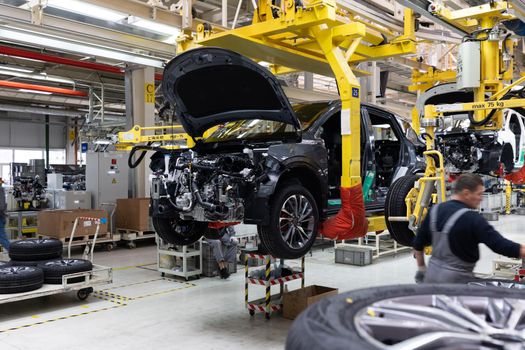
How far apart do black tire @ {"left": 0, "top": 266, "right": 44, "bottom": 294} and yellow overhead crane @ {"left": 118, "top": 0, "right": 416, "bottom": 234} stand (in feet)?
10.8

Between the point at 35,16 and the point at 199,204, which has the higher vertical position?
the point at 35,16

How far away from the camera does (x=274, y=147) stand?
4.52 m

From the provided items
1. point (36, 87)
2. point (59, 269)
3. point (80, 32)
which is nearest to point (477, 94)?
point (80, 32)

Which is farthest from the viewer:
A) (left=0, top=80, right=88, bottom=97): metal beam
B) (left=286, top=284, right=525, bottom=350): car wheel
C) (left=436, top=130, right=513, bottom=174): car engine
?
(left=0, top=80, right=88, bottom=97): metal beam

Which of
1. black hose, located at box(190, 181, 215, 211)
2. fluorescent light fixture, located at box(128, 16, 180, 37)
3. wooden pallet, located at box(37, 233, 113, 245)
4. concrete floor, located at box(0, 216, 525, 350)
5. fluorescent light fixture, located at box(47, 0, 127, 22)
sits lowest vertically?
concrete floor, located at box(0, 216, 525, 350)

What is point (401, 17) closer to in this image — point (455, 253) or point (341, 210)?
point (341, 210)

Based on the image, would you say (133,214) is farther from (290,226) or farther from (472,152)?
(290,226)

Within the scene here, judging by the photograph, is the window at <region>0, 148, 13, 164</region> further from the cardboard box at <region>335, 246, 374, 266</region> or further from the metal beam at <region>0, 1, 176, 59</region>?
the cardboard box at <region>335, 246, 374, 266</region>

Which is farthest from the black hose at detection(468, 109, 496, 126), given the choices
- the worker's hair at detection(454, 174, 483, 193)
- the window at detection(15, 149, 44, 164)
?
the window at detection(15, 149, 44, 164)

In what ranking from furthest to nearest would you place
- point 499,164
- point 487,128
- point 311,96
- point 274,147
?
point 311,96 → point 499,164 → point 487,128 → point 274,147

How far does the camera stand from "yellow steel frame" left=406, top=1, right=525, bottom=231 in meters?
5.20

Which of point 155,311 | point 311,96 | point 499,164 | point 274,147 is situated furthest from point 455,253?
point 311,96

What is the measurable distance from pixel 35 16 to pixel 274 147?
144 inches

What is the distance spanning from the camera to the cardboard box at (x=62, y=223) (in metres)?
9.77
